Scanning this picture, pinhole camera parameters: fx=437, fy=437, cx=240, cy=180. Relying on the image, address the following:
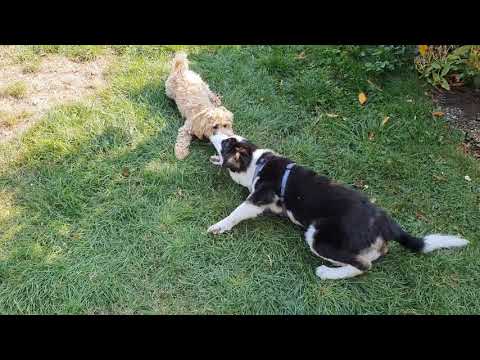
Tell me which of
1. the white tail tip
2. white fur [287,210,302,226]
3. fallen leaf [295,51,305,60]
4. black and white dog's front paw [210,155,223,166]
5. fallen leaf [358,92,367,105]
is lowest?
the white tail tip

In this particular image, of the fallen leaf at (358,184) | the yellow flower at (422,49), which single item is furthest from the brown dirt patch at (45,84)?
the yellow flower at (422,49)

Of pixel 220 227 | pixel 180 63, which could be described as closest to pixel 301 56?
pixel 180 63

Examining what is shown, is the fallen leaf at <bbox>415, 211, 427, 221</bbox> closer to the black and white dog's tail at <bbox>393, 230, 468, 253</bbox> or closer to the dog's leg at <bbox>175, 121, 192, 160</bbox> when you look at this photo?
the black and white dog's tail at <bbox>393, 230, 468, 253</bbox>

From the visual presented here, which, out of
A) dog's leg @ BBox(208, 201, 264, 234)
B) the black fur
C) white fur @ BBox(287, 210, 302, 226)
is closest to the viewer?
the black fur

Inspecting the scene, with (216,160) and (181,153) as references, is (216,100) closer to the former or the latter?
(181,153)

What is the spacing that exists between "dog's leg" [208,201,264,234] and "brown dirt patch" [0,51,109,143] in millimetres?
2550

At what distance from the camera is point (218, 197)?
441 centimetres

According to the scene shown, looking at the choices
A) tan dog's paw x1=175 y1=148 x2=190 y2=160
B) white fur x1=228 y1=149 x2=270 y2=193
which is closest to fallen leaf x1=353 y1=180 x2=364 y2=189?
white fur x1=228 y1=149 x2=270 y2=193

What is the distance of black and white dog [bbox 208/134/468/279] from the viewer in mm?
3479

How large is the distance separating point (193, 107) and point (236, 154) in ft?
3.56

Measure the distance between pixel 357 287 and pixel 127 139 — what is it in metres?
2.87

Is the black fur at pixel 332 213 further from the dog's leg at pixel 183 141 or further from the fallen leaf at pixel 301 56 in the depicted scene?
the fallen leaf at pixel 301 56

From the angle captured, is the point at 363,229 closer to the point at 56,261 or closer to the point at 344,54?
the point at 56,261

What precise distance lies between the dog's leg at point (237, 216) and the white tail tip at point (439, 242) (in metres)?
1.44
